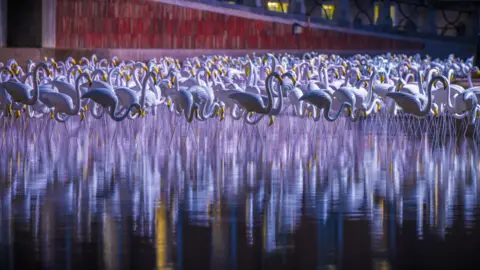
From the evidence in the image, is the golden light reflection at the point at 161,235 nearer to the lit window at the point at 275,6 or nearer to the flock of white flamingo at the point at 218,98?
the flock of white flamingo at the point at 218,98

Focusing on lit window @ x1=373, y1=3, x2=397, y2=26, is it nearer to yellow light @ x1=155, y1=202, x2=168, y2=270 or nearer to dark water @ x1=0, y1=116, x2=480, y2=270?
dark water @ x1=0, y1=116, x2=480, y2=270

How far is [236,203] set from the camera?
10539 mm

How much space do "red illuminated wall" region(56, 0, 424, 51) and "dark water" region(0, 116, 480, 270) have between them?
25564mm

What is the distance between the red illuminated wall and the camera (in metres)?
42.7

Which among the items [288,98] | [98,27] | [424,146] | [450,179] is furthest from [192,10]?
[450,179]

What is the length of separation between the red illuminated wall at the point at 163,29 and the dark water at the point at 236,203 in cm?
2556

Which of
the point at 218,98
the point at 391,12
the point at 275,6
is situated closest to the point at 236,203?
the point at 218,98

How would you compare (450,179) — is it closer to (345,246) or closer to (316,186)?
(316,186)

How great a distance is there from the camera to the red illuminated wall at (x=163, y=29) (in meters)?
42.7

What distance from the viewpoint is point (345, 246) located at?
27.2 feet

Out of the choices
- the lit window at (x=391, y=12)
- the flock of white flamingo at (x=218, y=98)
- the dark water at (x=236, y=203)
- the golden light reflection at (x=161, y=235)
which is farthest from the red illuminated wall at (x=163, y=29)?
the golden light reflection at (x=161, y=235)

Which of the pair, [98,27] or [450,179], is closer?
[450,179]

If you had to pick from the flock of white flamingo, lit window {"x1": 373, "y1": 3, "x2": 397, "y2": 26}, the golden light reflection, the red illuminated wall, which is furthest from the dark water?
lit window {"x1": 373, "y1": 3, "x2": 397, "y2": 26}

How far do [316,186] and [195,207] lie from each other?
2018 millimetres
